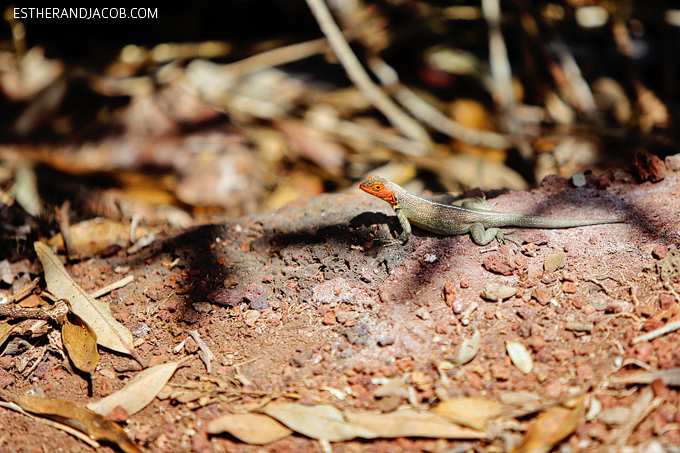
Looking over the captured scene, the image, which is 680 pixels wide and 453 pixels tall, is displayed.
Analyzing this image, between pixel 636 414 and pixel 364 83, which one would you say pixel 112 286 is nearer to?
pixel 636 414

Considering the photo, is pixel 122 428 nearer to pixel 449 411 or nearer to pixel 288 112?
pixel 449 411

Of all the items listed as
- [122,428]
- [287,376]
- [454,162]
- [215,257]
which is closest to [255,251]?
[215,257]

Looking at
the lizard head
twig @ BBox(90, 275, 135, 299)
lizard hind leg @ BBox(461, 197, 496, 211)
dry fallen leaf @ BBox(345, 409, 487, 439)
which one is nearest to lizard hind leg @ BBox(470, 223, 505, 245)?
lizard hind leg @ BBox(461, 197, 496, 211)

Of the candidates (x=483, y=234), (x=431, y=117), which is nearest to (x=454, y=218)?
(x=483, y=234)

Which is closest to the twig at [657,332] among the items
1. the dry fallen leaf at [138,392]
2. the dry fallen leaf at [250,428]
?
the dry fallen leaf at [250,428]

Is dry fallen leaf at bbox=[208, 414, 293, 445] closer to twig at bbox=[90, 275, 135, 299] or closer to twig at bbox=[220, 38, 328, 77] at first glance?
twig at bbox=[90, 275, 135, 299]

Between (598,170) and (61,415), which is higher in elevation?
(61,415)
